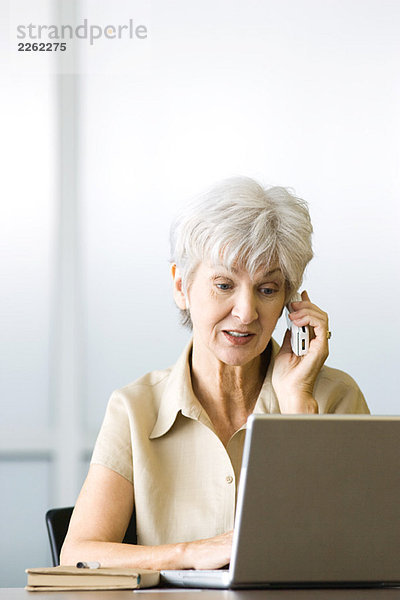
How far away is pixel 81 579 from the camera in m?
1.18

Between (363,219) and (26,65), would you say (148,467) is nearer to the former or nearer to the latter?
(363,219)

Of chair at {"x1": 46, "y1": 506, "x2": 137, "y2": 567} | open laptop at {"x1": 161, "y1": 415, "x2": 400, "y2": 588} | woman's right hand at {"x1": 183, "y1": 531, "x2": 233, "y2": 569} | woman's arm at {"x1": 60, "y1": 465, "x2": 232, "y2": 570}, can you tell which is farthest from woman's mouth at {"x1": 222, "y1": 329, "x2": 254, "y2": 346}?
open laptop at {"x1": 161, "y1": 415, "x2": 400, "y2": 588}

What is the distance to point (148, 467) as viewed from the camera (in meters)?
1.72

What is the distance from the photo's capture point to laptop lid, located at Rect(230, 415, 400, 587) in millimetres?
1019

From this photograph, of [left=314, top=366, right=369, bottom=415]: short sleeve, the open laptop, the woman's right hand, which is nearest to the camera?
the open laptop

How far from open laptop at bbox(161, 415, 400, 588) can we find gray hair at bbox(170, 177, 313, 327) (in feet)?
2.45

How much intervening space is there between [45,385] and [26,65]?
4.61ft

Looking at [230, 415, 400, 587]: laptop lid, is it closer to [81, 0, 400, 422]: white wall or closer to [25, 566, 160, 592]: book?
[25, 566, 160, 592]: book

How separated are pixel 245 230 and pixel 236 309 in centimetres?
17

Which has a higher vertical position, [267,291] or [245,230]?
[245,230]

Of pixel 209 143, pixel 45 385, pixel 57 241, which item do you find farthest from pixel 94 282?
pixel 209 143

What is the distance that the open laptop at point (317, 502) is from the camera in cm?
102

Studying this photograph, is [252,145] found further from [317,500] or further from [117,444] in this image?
[317,500]

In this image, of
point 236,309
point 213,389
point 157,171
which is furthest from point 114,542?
point 157,171
